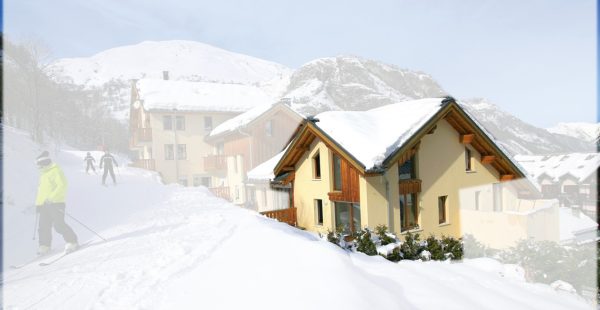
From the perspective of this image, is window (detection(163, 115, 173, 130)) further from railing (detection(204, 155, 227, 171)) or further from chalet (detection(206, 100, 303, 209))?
chalet (detection(206, 100, 303, 209))

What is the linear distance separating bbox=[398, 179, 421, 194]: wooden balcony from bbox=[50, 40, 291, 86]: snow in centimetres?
1837

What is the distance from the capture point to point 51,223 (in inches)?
305

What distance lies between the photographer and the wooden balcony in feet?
40.4

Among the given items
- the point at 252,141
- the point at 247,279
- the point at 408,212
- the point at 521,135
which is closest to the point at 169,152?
the point at 252,141

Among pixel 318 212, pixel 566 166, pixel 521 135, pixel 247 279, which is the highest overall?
pixel 521 135

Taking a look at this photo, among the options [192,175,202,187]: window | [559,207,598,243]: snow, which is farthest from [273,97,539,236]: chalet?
[192,175,202,187]: window

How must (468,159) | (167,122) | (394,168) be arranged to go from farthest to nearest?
(167,122) < (468,159) < (394,168)

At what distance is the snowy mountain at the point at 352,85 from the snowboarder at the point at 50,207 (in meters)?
73.2

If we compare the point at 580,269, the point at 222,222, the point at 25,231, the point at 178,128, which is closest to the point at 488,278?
the point at 580,269

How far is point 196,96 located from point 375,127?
23.2 metres

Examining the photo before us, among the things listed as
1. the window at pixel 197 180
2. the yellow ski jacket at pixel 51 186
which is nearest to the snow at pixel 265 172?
the yellow ski jacket at pixel 51 186

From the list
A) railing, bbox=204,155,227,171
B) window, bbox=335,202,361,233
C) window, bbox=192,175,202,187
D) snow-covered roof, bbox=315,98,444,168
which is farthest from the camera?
window, bbox=192,175,202,187

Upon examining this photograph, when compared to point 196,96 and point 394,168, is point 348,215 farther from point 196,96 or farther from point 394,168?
point 196,96

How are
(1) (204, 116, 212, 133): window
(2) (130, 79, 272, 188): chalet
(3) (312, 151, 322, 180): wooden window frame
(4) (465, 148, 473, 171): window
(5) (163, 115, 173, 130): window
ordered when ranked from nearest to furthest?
(3) (312, 151, 322, 180): wooden window frame, (4) (465, 148, 473, 171): window, (2) (130, 79, 272, 188): chalet, (5) (163, 115, 173, 130): window, (1) (204, 116, 212, 133): window
